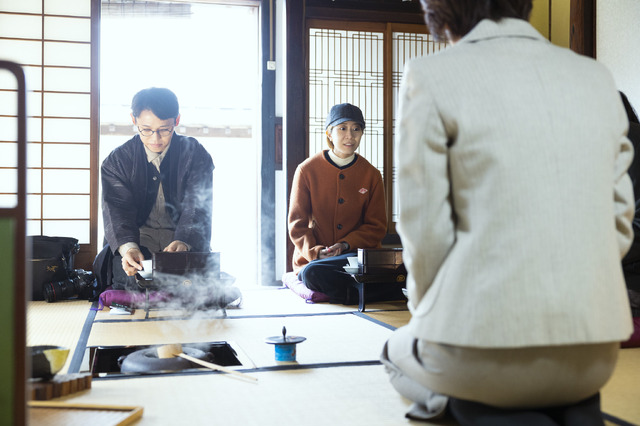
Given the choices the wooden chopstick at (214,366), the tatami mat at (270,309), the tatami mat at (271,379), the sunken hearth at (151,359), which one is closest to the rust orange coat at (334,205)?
the tatami mat at (270,309)

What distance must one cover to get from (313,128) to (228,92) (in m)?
2.88

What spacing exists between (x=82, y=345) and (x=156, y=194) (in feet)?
5.12

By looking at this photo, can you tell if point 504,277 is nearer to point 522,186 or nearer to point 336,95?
point 522,186

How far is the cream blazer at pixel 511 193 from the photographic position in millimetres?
1334

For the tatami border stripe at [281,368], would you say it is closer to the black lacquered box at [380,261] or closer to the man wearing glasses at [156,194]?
the black lacquered box at [380,261]

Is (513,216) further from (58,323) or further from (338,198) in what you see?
(338,198)

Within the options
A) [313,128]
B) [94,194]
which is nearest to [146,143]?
[94,194]

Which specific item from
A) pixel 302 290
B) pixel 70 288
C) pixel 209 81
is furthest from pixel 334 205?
pixel 209 81

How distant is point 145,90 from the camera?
3.82m

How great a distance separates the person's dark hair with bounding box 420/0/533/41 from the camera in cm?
150

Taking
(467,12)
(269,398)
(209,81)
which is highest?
(209,81)

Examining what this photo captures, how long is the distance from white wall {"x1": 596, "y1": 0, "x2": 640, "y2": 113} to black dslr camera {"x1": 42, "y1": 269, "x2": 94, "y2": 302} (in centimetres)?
414

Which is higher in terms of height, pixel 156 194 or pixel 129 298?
pixel 156 194

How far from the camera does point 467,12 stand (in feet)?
4.99
